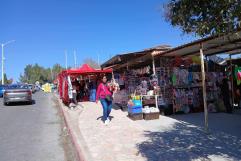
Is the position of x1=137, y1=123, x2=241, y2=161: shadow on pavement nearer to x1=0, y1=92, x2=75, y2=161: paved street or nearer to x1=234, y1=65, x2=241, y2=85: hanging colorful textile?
x1=0, y1=92, x2=75, y2=161: paved street

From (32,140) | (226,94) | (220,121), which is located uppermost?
(226,94)

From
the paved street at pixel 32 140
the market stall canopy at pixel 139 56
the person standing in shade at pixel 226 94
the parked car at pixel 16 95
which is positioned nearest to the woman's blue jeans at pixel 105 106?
the paved street at pixel 32 140

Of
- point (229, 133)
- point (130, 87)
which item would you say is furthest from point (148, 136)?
point (130, 87)

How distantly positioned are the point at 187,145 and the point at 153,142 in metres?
0.96

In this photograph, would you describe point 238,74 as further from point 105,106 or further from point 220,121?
point 105,106

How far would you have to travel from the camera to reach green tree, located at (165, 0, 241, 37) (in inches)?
176

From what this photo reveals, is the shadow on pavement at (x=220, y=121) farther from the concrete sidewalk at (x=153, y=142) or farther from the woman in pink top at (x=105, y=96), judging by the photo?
the woman in pink top at (x=105, y=96)

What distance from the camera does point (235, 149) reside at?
27.2 feet

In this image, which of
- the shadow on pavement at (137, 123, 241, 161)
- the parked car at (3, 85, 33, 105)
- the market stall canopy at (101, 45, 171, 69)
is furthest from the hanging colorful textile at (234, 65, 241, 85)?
the parked car at (3, 85, 33, 105)

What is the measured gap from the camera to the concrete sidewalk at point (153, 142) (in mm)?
7949

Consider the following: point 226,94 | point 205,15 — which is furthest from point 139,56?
point 205,15

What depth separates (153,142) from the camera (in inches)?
375

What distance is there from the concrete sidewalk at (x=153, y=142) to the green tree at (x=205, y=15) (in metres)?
3.51

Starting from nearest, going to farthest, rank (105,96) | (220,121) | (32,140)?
(32,140)
(220,121)
(105,96)
